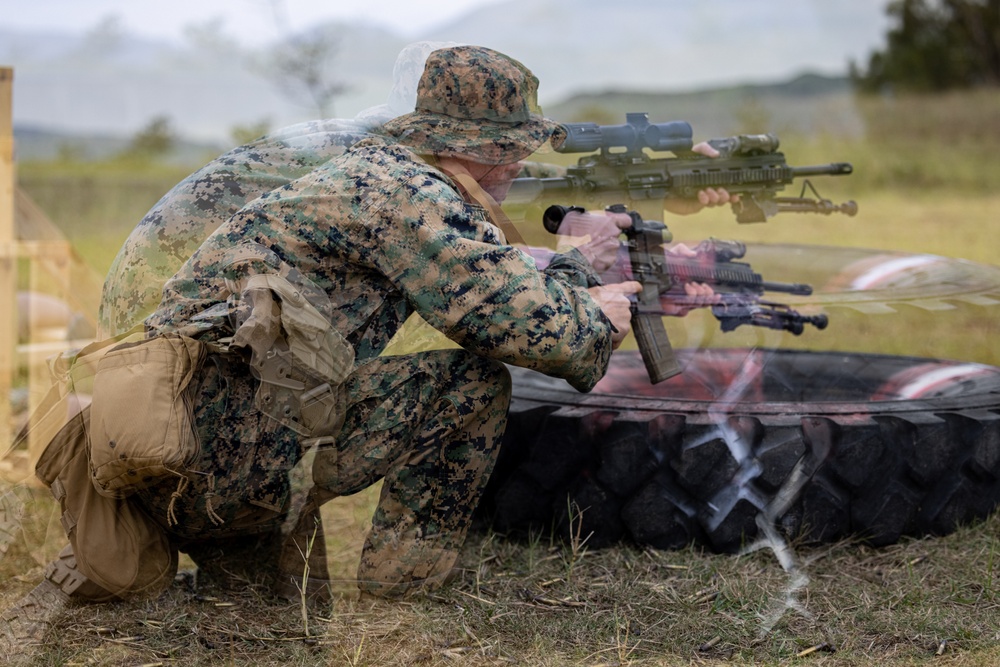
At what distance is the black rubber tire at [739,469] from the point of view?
3225 millimetres

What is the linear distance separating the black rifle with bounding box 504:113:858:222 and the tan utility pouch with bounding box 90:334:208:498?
1.20 metres

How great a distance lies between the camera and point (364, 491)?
310 centimetres

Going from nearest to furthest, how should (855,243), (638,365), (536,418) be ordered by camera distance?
(536,418), (638,365), (855,243)

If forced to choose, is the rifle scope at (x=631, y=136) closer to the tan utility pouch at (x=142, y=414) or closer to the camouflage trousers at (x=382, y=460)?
the camouflage trousers at (x=382, y=460)

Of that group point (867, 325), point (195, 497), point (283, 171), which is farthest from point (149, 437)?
point (867, 325)

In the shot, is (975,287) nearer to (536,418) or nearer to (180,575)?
(536,418)

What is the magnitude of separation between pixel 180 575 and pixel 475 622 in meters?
1.01

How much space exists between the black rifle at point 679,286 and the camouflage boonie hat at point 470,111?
0.43m

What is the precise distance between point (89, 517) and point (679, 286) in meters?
2.07

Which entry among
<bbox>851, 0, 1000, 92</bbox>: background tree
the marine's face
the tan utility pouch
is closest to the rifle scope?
the marine's face

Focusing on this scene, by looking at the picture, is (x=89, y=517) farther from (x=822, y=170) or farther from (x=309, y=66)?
(x=309, y=66)

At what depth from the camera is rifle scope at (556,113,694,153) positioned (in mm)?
3527

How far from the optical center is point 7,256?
465 cm

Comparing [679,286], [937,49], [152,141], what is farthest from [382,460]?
[937,49]
